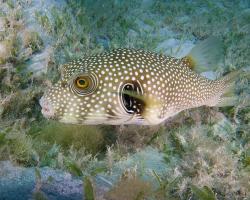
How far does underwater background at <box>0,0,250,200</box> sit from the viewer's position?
3.12 m

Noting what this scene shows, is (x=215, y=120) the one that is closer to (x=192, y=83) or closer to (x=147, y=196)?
(x=192, y=83)

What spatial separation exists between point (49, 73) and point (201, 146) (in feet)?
8.91

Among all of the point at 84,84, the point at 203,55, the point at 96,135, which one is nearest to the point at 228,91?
the point at 203,55

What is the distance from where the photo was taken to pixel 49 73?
16.9ft

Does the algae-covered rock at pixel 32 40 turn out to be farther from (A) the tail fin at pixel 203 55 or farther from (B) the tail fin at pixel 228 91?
(B) the tail fin at pixel 228 91

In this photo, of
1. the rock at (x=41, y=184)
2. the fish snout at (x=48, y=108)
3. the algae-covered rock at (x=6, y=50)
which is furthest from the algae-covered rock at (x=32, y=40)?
the rock at (x=41, y=184)

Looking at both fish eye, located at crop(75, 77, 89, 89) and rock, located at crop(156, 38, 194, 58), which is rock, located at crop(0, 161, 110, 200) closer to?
fish eye, located at crop(75, 77, 89, 89)

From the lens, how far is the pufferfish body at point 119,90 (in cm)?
325

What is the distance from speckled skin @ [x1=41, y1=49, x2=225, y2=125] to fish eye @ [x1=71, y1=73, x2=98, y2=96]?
0.01m

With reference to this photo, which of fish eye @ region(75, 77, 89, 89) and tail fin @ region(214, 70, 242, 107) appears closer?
fish eye @ region(75, 77, 89, 89)

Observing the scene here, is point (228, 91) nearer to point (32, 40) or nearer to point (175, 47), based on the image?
point (175, 47)

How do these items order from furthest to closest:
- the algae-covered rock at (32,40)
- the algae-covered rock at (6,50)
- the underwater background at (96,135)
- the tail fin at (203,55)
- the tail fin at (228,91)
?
the algae-covered rock at (32,40)
the algae-covered rock at (6,50)
the tail fin at (228,91)
the tail fin at (203,55)
the underwater background at (96,135)

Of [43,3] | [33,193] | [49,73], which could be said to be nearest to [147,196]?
[33,193]

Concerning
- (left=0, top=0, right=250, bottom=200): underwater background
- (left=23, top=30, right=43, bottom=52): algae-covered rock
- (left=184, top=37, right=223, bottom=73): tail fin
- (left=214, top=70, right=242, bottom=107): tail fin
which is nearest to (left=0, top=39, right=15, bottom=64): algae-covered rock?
(left=0, top=0, right=250, bottom=200): underwater background
